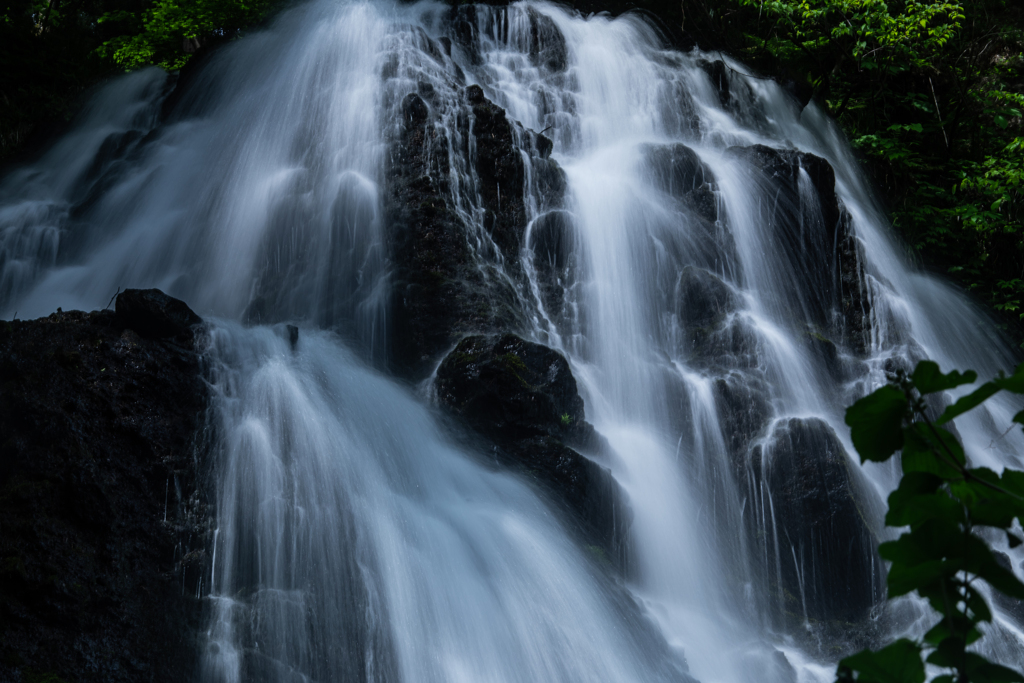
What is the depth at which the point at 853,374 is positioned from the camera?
29.3 ft

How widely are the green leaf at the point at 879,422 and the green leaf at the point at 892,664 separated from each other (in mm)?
205

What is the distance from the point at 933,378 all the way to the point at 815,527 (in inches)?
259

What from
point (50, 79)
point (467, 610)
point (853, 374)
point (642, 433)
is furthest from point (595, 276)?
point (50, 79)

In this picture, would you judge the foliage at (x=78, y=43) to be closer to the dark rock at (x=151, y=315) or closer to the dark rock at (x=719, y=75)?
the dark rock at (x=151, y=315)

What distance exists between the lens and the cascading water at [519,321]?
4922mm

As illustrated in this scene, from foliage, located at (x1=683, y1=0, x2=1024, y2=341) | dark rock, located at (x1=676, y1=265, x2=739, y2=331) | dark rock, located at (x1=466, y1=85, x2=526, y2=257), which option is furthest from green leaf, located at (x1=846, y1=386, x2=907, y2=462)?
foliage, located at (x1=683, y1=0, x2=1024, y2=341)

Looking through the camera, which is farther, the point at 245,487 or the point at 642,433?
the point at 642,433

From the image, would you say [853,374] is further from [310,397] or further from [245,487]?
[245,487]

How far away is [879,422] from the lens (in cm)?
87

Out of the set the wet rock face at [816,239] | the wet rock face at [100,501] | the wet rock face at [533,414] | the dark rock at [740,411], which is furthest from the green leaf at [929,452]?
the wet rock face at [816,239]

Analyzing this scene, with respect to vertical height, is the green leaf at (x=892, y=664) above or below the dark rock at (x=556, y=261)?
below

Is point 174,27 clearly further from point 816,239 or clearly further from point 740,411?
point 740,411

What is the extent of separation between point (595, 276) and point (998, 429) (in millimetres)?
5615

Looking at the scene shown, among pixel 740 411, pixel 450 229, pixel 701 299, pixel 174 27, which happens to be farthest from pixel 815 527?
pixel 174 27
